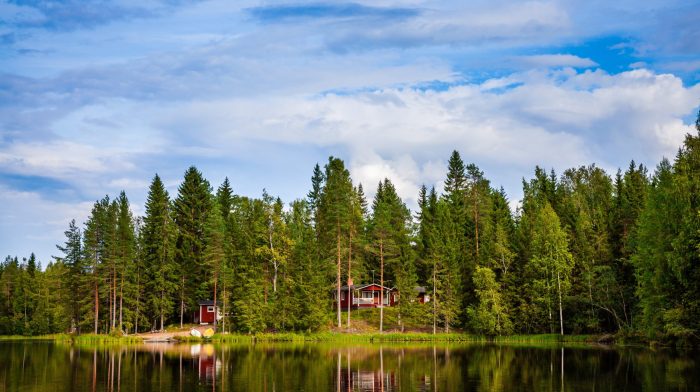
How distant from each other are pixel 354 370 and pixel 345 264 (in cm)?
4314

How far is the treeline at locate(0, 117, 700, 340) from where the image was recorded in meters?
72.6

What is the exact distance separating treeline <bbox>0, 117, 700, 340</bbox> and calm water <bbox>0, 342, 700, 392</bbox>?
49.0 ft

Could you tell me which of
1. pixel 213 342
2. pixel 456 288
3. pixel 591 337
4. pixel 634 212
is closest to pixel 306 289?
pixel 213 342

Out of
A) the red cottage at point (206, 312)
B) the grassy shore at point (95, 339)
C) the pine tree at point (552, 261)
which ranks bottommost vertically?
the grassy shore at point (95, 339)

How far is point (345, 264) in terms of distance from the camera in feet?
279

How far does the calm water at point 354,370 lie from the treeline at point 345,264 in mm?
14939

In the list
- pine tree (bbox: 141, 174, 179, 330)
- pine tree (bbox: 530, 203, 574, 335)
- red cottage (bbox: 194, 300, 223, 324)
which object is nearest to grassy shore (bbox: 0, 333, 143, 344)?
pine tree (bbox: 141, 174, 179, 330)

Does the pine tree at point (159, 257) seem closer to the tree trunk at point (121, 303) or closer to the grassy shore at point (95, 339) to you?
the tree trunk at point (121, 303)

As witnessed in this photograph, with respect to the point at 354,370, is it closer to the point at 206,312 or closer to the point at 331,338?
the point at 331,338

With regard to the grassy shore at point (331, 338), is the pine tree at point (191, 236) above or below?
above

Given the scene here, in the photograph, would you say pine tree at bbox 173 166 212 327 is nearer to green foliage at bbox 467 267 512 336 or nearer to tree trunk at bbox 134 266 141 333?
tree trunk at bbox 134 266 141 333

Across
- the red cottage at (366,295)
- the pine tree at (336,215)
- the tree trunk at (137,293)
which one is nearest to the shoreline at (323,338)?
the tree trunk at (137,293)

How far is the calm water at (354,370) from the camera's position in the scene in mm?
33625

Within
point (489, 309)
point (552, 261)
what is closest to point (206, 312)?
point (489, 309)
